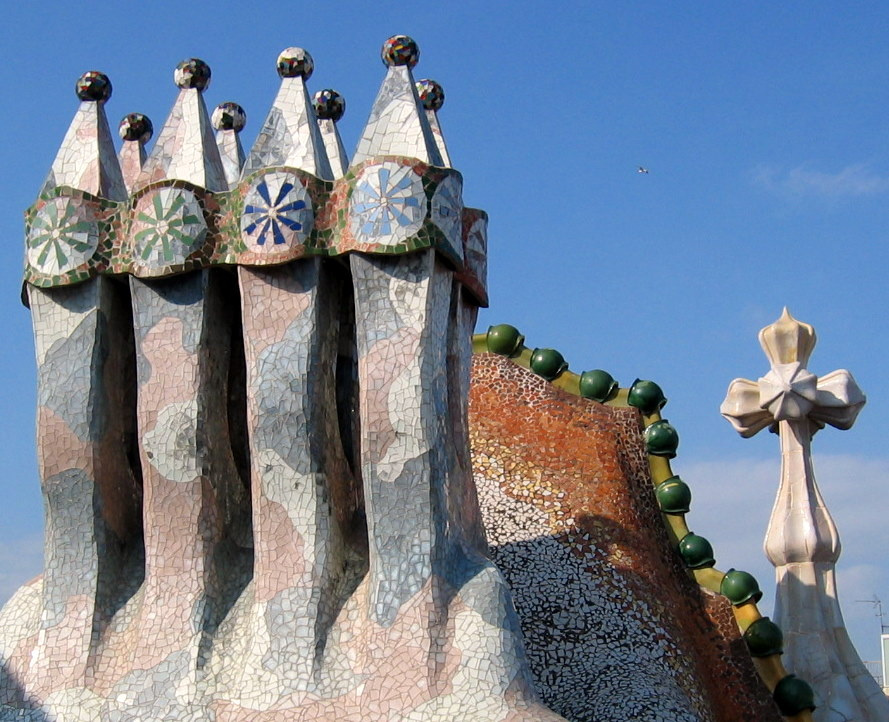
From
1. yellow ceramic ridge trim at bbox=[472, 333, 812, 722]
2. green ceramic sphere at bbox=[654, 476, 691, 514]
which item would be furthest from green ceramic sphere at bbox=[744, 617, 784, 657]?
green ceramic sphere at bbox=[654, 476, 691, 514]

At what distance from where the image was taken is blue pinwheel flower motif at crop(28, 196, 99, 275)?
11352 millimetres

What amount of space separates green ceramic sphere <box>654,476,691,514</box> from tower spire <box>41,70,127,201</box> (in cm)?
645

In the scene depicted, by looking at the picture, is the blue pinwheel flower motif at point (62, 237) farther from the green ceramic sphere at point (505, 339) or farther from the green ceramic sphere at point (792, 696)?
the green ceramic sphere at point (792, 696)

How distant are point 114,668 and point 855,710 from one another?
7.38 meters

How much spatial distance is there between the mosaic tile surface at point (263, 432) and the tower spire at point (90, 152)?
0.06 ft

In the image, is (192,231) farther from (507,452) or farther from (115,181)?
(507,452)

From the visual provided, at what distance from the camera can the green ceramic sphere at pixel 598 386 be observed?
16.0 meters

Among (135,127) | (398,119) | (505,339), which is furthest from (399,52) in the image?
(505,339)

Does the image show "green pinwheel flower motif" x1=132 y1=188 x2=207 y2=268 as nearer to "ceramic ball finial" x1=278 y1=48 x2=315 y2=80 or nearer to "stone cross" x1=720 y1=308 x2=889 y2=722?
"ceramic ball finial" x1=278 y1=48 x2=315 y2=80

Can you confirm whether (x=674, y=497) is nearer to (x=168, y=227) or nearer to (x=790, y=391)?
(x=790, y=391)

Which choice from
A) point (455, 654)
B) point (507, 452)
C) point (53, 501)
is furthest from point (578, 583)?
point (53, 501)

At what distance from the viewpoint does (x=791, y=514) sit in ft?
51.3

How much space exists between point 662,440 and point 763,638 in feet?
7.53

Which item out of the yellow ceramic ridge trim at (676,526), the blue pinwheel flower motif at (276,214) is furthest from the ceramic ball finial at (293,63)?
the yellow ceramic ridge trim at (676,526)
